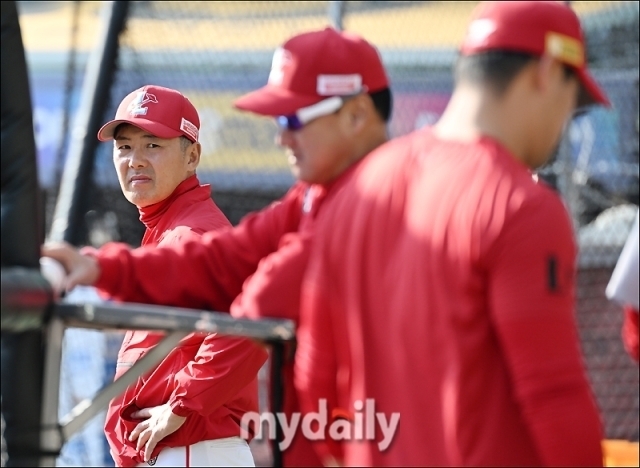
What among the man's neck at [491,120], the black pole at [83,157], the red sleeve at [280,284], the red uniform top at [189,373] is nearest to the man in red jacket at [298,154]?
the red sleeve at [280,284]

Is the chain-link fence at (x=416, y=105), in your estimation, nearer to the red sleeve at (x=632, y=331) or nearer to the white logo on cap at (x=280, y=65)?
the red sleeve at (x=632, y=331)

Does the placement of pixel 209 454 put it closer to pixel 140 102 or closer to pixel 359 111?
pixel 140 102

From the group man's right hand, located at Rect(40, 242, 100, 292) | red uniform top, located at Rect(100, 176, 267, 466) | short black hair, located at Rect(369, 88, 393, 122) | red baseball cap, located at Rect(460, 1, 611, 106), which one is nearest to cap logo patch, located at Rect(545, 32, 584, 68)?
red baseball cap, located at Rect(460, 1, 611, 106)

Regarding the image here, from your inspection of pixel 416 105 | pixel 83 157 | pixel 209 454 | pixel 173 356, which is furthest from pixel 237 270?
pixel 416 105

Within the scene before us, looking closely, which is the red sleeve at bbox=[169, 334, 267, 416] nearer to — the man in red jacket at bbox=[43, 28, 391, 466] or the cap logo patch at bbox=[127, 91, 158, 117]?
the cap logo patch at bbox=[127, 91, 158, 117]

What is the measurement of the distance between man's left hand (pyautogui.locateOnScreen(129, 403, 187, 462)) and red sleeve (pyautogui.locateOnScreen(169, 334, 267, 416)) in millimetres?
40

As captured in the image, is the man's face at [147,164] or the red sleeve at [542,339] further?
the man's face at [147,164]

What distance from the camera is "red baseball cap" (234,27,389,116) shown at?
9.19ft

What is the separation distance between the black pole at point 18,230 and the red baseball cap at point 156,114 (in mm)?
1321

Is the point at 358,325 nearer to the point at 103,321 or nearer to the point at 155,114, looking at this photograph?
the point at 103,321

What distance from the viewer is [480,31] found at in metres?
2.64

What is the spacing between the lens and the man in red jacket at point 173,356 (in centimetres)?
403

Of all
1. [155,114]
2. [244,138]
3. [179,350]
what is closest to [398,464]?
[179,350]

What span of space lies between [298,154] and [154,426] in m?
1.56
